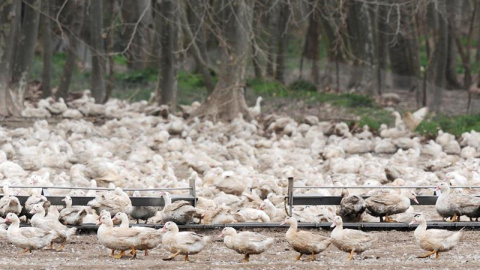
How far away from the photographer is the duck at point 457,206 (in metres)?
13.3

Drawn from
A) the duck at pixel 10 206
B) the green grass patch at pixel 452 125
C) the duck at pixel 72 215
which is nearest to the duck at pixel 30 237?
the duck at pixel 10 206

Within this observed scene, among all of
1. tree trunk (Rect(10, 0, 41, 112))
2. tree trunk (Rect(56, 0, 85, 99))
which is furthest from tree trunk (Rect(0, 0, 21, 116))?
tree trunk (Rect(56, 0, 85, 99))

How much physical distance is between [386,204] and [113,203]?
3.63 meters

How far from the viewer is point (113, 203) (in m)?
13.3

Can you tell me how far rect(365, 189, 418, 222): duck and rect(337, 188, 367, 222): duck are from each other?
0.34 feet

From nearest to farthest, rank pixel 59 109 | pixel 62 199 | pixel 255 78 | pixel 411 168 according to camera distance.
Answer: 1. pixel 62 199
2. pixel 411 168
3. pixel 59 109
4. pixel 255 78

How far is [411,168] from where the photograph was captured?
2039 cm

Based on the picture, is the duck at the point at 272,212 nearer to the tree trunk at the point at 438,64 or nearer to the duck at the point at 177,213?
the duck at the point at 177,213

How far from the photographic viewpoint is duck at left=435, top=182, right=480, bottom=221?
13.3m

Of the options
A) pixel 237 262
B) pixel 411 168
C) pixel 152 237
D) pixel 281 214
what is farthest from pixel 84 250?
pixel 411 168

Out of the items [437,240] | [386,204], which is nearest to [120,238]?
[437,240]

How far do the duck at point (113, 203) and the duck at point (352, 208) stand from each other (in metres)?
2.85

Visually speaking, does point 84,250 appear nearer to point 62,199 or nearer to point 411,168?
point 62,199

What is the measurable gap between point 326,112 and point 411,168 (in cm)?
994
